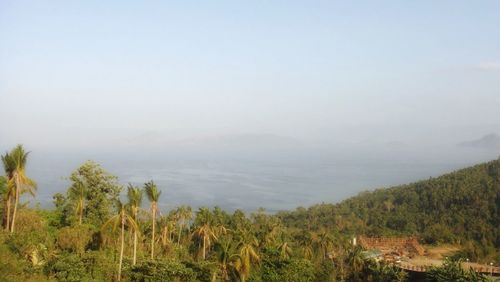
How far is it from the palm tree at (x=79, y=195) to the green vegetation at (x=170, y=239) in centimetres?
6

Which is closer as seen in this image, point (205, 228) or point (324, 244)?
point (205, 228)

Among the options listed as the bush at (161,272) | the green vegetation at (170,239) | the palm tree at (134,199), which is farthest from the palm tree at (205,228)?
the bush at (161,272)

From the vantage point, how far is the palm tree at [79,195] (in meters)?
28.4

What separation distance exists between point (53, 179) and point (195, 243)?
117915mm

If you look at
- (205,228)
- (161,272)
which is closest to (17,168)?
(161,272)

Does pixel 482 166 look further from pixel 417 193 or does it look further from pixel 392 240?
pixel 392 240

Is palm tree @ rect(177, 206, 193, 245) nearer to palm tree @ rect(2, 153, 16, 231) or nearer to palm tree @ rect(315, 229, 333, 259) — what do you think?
palm tree @ rect(315, 229, 333, 259)

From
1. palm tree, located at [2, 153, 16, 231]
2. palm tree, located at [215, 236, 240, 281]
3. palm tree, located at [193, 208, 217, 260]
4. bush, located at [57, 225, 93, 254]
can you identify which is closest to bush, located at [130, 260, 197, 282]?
palm tree, located at [215, 236, 240, 281]

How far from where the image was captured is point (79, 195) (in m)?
29.0

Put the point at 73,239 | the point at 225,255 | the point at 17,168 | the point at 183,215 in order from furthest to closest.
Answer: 1. the point at 183,215
2. the point at 73,239
3. the point at 17,168
4. the point at 225,255

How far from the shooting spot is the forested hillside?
5047cm

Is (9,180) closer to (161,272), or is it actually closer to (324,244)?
(161,272)

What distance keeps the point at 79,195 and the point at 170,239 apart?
942 centimetres

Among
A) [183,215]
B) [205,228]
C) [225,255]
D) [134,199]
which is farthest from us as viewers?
[183,215]
